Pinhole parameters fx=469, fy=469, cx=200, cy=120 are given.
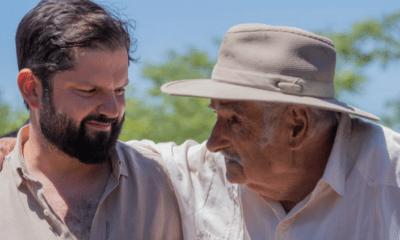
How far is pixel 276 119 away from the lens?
7.44ft

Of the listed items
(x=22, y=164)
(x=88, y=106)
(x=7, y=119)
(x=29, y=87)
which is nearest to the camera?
(x=88, y=106)

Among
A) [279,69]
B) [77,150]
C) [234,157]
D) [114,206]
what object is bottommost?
[114,206]

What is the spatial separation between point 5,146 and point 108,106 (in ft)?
2.61

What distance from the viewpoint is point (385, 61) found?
11.3 m

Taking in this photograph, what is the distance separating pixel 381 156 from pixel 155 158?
4.22 ft

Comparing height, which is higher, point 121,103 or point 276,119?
point 276,119

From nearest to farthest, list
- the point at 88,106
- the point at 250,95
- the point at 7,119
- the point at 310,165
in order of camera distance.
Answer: the point at 250,95 < the point at 310,165 < the point at 88,106 < the point at 7,119

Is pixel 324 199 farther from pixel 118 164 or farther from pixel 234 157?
pixel 118 164

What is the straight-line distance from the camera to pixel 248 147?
2.33 metres

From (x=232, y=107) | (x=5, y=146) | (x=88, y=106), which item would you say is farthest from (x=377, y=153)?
(x=5, y=146)

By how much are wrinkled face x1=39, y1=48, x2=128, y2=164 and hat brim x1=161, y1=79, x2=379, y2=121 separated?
351 mm

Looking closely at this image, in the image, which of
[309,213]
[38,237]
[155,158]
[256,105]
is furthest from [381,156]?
[38,237]

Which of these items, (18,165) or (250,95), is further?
(18,165)

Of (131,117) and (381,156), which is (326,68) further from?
(131,117)
